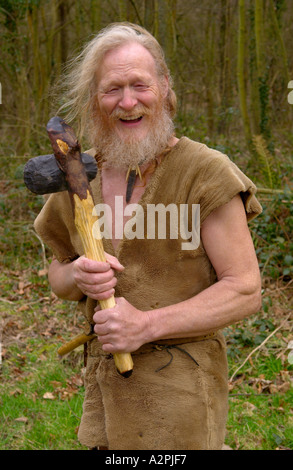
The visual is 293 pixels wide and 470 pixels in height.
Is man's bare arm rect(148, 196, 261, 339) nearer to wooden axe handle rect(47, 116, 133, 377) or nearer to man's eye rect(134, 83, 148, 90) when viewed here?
wooden axe handle rect(47, 116, 133, 377)

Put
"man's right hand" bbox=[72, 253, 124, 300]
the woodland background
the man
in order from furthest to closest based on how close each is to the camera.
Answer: the woodland background
the man
"man's right hand" bbox=[72, 253, 124, 300]

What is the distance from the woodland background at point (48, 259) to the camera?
4.07m

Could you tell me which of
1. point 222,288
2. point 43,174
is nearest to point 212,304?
point 222,288

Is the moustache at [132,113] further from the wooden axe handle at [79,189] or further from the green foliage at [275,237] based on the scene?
the green foliage at [275,237]

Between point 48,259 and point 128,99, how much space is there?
4918 mm

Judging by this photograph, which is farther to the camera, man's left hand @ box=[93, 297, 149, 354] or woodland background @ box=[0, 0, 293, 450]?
woodland background @ box=[0, 0, 293, 450]

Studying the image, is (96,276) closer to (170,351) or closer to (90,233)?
(90,233)

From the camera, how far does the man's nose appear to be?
6.97ft

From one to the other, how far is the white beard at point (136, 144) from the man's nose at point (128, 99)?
13cm

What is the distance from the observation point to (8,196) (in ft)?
24.6

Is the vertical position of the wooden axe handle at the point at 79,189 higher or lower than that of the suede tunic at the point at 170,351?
higher

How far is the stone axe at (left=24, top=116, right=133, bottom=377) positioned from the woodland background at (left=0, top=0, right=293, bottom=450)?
80cm

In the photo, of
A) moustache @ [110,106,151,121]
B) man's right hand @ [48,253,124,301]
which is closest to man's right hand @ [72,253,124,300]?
man's right hand @ [48,253,124,301]

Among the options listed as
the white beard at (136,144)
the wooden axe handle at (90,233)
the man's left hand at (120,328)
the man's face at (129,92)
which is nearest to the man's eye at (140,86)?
the man's face at (129,92)
